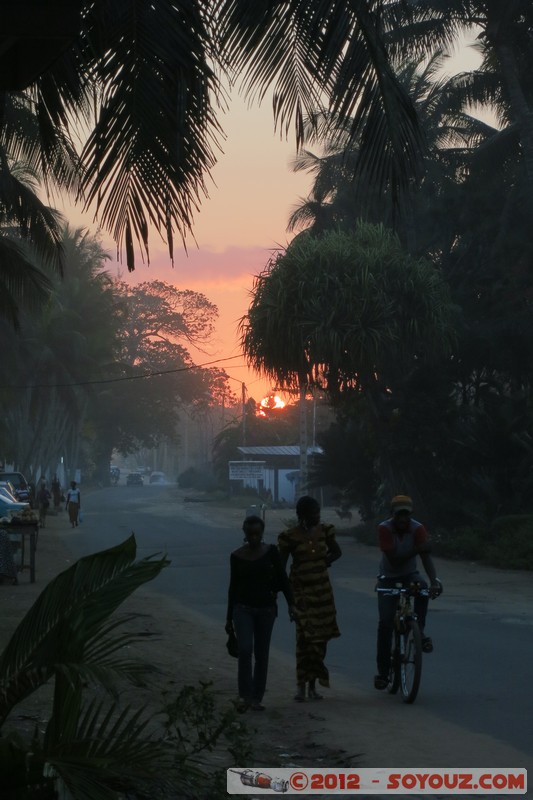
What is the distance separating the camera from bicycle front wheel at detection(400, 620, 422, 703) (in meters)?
9.98

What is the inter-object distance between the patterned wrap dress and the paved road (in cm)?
78

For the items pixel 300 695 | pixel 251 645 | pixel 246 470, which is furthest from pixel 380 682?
pixel 246 470

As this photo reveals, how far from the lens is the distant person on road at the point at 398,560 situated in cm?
1048

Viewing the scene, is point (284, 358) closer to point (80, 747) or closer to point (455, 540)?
point (455, 540)

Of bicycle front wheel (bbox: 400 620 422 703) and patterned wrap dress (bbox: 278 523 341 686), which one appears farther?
patterned wrap dress (bbox: 278 523 341 686)

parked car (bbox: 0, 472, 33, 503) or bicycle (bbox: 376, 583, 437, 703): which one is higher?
parked car (bbox: 0, 472, 33, 503)

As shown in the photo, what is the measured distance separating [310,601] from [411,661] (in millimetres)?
1002

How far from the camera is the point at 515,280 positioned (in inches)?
1305

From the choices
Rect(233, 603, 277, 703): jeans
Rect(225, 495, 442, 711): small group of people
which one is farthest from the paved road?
Rect(233, 603, 277, 703): jeans

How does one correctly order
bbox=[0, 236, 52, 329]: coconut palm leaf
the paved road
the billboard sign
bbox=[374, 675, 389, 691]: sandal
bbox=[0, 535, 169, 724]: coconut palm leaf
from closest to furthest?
bbox=[0, 535, 169, 724]: coconut palm leaf
the paved road
bbox=[374, 675, 389, 691]: sandal
bbox=[0, 236, 52, 329]: coconut palm leaf
the billboard sign

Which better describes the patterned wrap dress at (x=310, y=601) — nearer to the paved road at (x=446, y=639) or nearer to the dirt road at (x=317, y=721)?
the dirt road at (x=317, y=721)

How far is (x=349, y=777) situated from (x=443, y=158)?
122 ft

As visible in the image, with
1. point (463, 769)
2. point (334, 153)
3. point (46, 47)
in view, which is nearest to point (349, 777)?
point (463, 769)

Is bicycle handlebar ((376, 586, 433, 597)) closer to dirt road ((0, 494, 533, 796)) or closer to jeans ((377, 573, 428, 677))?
jeans ((377, 573, 428, 677))
